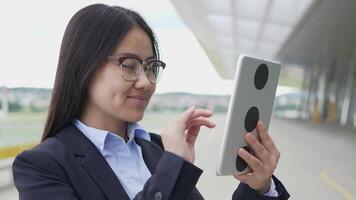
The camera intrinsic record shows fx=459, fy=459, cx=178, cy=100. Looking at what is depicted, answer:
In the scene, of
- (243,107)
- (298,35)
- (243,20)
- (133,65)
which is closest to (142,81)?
(133,65)

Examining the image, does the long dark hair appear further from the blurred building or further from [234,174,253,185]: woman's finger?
the blurred building

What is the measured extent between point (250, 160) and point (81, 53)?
0.54 meters

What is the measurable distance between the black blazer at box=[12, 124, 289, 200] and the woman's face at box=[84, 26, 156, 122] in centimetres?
12

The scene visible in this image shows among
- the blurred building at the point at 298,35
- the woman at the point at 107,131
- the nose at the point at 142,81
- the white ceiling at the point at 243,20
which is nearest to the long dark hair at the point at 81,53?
the woman at the point at 107,131

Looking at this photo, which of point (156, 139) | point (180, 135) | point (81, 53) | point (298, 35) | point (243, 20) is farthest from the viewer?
point (298, 35)

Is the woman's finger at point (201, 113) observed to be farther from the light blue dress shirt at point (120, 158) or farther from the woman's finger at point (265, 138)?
the light blue dress shirt at point (120, 158)

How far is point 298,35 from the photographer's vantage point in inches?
1009

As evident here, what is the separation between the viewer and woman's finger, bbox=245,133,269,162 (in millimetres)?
1217

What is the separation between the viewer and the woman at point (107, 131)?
1152mm

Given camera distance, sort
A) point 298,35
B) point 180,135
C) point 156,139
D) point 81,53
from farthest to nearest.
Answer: point 298,35, point 156,139, point 81,53, point 180,135

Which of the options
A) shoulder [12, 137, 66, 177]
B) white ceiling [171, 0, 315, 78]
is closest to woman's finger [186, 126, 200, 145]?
shoulder [12, 137, 66, 177]

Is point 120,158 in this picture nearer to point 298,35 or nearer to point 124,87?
point 124,87

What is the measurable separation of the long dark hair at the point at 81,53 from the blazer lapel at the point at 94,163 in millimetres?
64

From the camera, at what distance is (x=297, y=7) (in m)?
17.6
